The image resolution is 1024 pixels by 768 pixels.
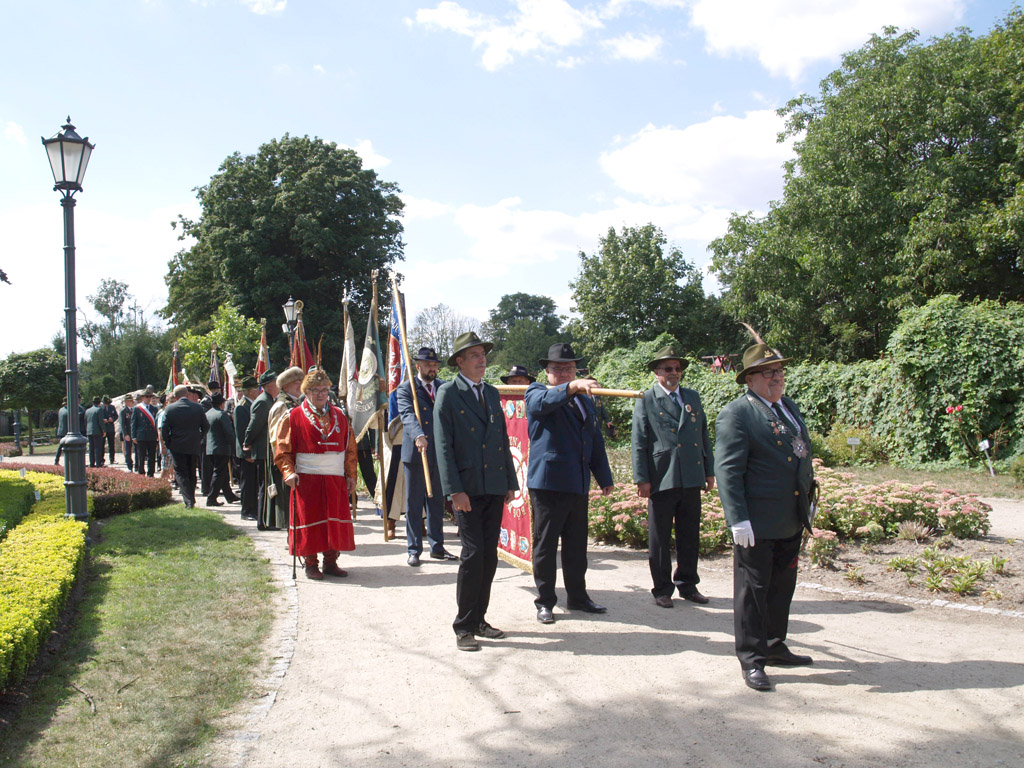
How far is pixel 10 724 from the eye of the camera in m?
3.79

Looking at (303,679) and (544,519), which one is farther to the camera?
(544,519)

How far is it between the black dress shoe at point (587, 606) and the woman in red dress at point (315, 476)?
2.26 meters

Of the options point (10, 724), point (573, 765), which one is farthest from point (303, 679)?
point (573, 765)

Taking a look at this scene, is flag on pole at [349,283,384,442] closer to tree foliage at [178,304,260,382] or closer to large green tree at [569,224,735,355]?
tree foliage at [178,304,260,382]

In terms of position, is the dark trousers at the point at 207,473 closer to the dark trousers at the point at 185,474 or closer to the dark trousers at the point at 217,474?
the dark trousers at the point at 217,474

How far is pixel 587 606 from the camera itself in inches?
227

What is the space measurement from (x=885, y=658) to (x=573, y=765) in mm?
2309

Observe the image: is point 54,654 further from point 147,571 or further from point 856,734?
point 856,734

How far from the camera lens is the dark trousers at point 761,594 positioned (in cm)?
427

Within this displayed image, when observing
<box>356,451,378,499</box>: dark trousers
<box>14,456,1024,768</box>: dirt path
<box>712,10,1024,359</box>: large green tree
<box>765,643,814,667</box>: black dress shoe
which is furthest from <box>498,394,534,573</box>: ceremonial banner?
<box>712,10,1024,359</box>: large green tree

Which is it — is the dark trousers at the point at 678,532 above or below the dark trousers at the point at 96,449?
below

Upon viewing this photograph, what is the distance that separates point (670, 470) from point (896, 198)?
23.0 m

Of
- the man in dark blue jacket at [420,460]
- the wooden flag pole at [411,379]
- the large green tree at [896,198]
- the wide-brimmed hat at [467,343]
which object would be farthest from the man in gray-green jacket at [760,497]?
the large green tree at [896,198]

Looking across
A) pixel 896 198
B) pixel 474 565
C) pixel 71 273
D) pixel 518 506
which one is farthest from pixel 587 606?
pixel 896 198
